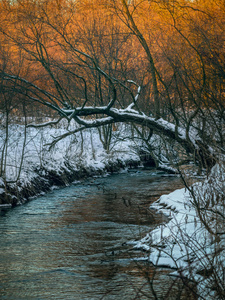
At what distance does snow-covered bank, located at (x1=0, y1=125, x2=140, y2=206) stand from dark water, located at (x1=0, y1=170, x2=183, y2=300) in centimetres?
72

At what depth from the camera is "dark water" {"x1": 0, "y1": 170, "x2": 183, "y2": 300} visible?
532 centimetres

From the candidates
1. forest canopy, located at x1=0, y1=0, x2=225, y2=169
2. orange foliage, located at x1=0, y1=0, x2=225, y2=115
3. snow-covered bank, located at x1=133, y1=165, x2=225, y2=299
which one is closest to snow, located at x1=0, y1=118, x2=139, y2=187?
forest canopy, located at x1=0, y1=0, x2=225, y2=169

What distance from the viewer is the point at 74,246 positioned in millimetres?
7488

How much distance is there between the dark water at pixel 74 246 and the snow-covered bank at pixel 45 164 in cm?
72

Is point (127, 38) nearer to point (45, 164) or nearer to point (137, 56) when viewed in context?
point (137, 56)

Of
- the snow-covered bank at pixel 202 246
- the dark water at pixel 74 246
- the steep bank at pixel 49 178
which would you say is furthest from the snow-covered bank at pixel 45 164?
the snow-covered bank at pixel 202 246

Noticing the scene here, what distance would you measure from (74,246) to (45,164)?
8528 millimetres

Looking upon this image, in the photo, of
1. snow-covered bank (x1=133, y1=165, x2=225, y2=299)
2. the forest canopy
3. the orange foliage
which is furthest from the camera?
→ the orange foliage

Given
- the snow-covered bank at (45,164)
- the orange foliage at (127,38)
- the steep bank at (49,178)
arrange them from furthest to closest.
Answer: the snow-covered bank at (45,164)
the steep bank at (49,178)
the orange foliage at (127,38)

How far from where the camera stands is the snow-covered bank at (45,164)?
12.7 metres

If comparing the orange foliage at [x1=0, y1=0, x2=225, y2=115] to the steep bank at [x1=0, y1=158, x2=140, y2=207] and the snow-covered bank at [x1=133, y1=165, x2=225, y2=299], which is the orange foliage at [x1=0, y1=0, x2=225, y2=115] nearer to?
the steep bank at [x1=0, y1=158, x2=140, y2=207]

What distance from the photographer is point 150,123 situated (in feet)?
41.8

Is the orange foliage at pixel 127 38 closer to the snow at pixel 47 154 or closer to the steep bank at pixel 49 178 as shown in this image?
the snow at pixel 47 154

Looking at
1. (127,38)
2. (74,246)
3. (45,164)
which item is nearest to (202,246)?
(74,246)
